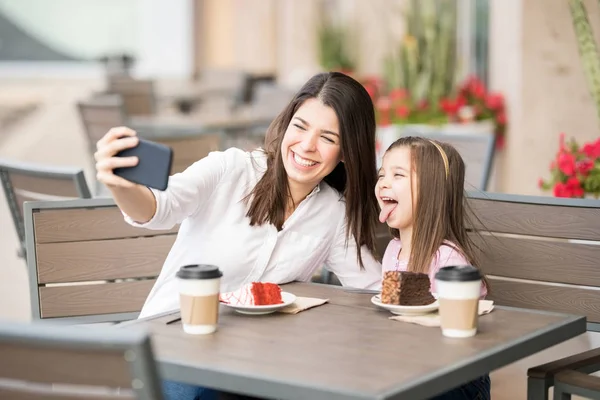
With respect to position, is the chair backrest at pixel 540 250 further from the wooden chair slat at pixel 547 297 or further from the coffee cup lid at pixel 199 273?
the coffee cup lid at pixel 199 273

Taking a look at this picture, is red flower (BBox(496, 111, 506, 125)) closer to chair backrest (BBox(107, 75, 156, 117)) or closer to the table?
chair backrest (BBox(107, 75, 156, 117))

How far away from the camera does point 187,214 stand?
2.58 m

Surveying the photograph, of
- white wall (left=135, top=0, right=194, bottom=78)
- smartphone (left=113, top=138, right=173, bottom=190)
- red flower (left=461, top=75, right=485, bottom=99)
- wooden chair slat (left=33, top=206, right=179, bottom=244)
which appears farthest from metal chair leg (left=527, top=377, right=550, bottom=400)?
white wall (left=135, top=0, right=194, bottom=78)

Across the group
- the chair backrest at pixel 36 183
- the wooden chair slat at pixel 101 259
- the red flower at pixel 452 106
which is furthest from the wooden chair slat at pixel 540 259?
the red flower at pixel 452 106

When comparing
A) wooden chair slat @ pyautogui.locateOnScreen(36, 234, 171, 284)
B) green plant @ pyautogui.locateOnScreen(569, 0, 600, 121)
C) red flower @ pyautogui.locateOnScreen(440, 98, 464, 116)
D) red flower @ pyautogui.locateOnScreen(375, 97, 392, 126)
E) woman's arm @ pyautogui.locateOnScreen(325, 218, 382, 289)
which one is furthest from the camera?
red flower @ pyautogui.locateOnScreen(375, 97, 392, 126)

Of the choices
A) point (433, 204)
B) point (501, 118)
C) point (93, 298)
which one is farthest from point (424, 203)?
point (501, 118)

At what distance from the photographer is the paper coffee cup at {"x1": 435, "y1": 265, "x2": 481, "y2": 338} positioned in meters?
2.03

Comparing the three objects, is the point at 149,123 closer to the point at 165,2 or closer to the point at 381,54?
the point at 381,54

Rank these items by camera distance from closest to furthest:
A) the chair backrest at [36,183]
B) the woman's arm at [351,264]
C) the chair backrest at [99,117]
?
the woman's arm at [351,264] → the chair backrest at [36,183] → the chair backrest at [99,117]

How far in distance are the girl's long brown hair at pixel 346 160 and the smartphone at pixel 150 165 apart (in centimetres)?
66

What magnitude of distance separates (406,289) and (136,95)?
6.72 m

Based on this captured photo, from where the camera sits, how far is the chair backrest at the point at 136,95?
864 cm

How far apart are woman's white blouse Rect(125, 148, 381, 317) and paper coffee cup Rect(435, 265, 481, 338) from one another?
0.73m

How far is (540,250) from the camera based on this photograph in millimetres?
2916
